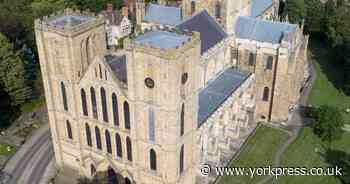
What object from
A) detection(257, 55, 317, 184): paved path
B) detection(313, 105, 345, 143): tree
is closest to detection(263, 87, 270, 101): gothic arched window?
detection(257, 55, 317, 184): paved path

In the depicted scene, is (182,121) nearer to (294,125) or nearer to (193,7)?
(294,125)

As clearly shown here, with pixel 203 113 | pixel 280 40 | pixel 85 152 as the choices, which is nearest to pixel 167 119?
pixel 203 113

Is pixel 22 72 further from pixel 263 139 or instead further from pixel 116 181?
pixel 263 139

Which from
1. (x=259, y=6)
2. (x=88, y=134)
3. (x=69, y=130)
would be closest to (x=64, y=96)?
(x=69, y=130)

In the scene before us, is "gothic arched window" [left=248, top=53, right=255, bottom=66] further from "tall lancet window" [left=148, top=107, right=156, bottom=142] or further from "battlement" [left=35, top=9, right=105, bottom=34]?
"tall lancet window" [left=148, top=107, right=156, bottom=142]

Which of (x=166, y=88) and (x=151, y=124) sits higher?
(x=166, y=88)
